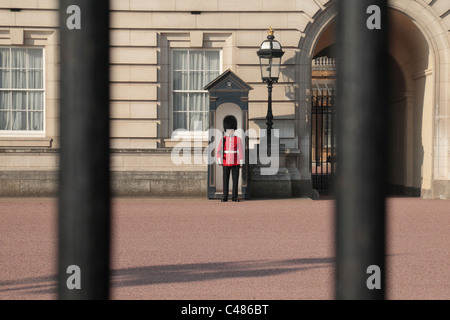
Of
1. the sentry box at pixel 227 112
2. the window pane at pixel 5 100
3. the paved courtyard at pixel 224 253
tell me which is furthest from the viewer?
the window pane at pixel 5 100

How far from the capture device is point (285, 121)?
15.1m

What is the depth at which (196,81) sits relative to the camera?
51.3ft

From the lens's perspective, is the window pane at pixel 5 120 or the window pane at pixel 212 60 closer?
the window pane at pixel 5 120

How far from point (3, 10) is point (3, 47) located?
84 cm

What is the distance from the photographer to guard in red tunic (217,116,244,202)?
14.0 metres

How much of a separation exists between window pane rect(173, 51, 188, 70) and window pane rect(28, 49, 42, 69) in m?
3.13

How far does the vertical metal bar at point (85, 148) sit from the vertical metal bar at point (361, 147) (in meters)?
0.27

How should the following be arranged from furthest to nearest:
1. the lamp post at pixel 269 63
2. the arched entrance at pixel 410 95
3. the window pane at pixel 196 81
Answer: the window pane at pixel 196 81, the arched entrance at pixel 410 95, the lamp post at pixel 269 63

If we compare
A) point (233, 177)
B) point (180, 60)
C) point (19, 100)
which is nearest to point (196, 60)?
point (180, 60)

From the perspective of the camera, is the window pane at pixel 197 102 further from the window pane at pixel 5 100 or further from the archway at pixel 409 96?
the window pane at pixel 5 100

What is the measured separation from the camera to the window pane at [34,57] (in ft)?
50.5

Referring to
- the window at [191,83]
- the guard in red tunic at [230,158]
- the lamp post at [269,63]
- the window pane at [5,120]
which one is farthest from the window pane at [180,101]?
the window pane at [5,120]

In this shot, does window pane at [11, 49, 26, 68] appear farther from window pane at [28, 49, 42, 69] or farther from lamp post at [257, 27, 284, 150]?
lamp post at [257, 27, 284, 150]
